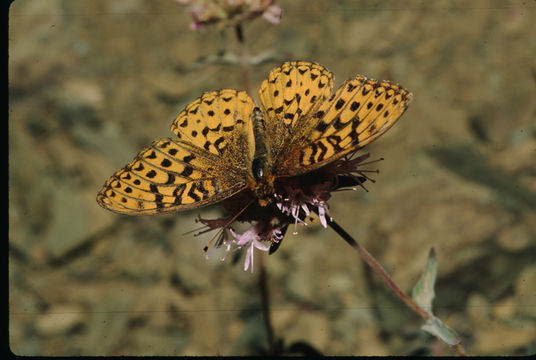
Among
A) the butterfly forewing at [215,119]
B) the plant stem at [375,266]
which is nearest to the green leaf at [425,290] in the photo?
the plant stem at [375,266]

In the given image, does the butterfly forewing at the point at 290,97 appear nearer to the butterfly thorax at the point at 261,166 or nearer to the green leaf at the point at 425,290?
the butterfly thorax at the point at 261,166

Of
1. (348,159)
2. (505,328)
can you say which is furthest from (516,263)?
(348,159)

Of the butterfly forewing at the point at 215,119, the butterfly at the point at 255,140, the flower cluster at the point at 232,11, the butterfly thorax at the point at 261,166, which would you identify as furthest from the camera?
the flower cluster at the point at 232,11

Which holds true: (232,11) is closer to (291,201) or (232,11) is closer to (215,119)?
(215,119)

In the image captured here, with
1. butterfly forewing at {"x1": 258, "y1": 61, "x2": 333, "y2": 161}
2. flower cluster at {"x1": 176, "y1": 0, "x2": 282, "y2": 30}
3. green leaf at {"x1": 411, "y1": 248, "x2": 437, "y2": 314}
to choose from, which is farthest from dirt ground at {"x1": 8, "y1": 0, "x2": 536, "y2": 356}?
butterfly forewing at {"x1": 258, "y1": 61, "x2": 333, "y2": 161}

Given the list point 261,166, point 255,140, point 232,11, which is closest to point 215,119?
point 255,140
